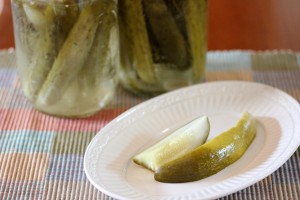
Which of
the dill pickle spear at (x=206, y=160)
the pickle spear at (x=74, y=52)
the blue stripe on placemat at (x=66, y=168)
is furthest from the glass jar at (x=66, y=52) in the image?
the dill pickle spear at (x=206, y=160)

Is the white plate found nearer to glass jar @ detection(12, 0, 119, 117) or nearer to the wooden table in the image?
glass jar @ detection(12, 0, 119, 117)

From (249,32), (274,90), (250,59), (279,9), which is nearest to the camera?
(274,90)

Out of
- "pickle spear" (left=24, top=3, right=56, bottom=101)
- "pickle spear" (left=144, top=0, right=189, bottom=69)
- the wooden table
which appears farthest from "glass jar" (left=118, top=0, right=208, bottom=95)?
the wooden table

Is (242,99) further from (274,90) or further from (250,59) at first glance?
(250,59)

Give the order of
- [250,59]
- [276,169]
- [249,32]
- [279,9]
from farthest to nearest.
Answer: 1. [279,9]
2. [249,32]
3. [250,59]
4. [276,169]

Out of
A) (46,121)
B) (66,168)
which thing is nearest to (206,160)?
(66,168)

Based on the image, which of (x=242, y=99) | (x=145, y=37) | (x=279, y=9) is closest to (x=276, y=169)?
(x=242, y=99)

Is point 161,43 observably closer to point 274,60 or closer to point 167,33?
point 167,33

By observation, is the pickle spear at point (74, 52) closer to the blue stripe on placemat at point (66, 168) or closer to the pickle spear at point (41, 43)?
the pickle spear at point (41, 43)
